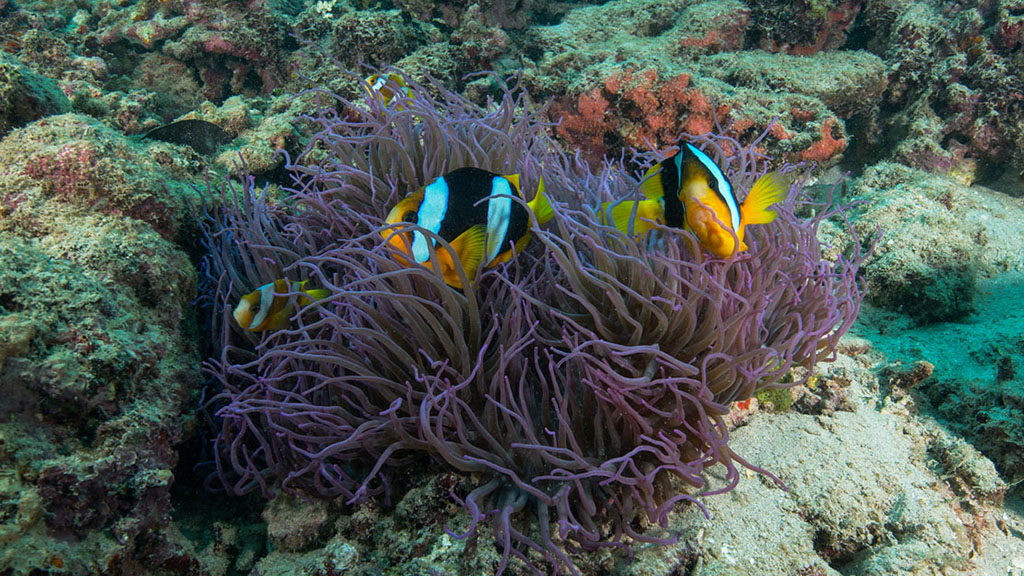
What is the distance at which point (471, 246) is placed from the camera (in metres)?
1.84

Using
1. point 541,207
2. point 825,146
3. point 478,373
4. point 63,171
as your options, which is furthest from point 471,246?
point 825,146

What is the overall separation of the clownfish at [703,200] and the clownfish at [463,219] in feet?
1.53

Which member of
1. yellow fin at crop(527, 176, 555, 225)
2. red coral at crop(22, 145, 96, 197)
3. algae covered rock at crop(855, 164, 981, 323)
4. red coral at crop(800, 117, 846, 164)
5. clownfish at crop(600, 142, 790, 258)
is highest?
clownfish at crop(600, 142, 790, 258)

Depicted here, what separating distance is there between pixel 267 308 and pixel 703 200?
71.5 inches

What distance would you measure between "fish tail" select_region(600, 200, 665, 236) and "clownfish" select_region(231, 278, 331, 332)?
1.27 metres

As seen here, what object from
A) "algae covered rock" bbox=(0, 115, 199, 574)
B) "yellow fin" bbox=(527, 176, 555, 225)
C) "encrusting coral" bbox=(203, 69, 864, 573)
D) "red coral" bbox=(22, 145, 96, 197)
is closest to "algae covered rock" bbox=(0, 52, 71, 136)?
"algae covered rock" bbox=(0, 115, 199, 574)

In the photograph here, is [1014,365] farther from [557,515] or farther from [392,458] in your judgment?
[392,458]

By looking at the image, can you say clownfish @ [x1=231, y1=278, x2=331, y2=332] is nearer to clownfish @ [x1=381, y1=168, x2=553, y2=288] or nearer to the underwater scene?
A: the underwater scene

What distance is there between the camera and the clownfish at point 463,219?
6.01 feet

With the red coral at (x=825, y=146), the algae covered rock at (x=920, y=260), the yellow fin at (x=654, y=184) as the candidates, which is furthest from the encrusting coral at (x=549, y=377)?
the red coral at (x=825, y=146)

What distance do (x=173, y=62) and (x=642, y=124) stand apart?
6.02 m

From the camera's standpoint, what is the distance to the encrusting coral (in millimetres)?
1691

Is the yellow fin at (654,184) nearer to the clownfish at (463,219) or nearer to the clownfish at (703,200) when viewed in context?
the clownfish at (703,200)

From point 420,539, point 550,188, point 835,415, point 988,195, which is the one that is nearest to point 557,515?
point 420,539
